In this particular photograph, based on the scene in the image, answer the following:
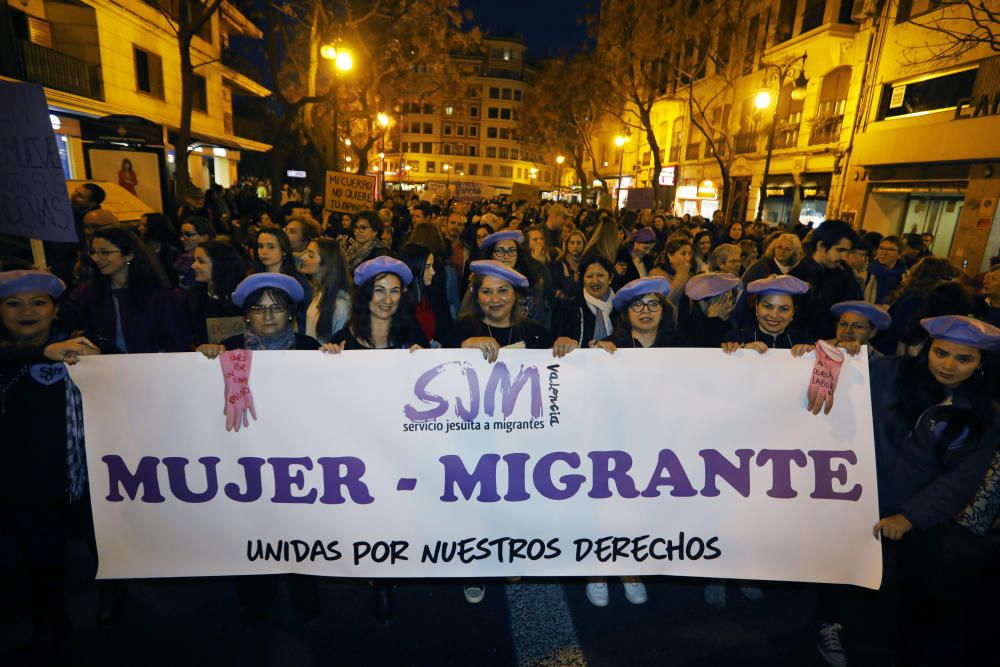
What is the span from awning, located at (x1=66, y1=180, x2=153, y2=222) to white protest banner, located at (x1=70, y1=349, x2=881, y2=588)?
6.78 metres

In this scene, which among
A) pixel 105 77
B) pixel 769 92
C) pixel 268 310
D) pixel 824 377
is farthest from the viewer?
pixel 769 92

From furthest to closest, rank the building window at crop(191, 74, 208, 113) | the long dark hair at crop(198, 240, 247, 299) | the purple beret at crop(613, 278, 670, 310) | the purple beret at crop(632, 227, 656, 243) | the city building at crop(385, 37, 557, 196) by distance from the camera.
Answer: the city building at crop(385, 37, 557, 196) → the building window at crop(191, 74, 208, 113) → the purple beret at crop(632, 227, 656, 243) → the long dark hair at crop(198, 240, 247, 299) → the purple beret at crop(613, 278, 670, 310)

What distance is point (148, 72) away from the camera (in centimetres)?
2012

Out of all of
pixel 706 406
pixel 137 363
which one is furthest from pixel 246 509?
pixel 706 406

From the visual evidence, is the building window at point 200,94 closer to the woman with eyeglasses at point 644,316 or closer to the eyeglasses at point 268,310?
the eyeglasses at point 268,310

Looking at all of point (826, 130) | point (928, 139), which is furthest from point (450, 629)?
point (826, 130)

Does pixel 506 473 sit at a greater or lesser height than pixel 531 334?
lesser

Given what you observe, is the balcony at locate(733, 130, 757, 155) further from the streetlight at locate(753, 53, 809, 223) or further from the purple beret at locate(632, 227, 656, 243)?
the purple beret at locate(632, 227, 656, 243)

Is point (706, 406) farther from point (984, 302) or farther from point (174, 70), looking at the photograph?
point (174, 70)

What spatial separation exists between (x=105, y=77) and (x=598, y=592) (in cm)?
2178

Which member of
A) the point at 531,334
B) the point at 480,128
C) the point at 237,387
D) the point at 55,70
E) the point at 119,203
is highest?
the point at 480,128

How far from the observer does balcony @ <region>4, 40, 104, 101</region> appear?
13477 millimetres

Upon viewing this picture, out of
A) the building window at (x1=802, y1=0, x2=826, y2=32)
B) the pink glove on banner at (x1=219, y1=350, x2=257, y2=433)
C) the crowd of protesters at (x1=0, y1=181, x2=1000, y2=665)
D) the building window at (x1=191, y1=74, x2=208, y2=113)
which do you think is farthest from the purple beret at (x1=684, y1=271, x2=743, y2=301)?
the building window at (x1=191, y1=74, x2=208, y2=113)

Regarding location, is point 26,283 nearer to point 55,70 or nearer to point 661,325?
point 661,325
